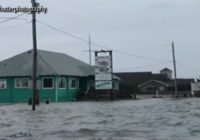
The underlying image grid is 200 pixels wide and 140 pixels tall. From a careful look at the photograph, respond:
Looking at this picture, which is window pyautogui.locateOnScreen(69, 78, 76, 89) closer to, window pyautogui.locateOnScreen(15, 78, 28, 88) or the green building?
the green building

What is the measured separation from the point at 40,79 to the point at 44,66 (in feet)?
5.76

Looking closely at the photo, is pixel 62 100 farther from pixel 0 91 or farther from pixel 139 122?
pixel 139 122

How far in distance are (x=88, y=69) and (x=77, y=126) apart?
141ft

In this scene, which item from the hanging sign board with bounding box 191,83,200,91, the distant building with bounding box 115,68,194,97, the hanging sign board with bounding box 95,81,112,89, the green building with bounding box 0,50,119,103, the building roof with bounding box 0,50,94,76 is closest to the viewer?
the green building with bounding box 0,50,119,103

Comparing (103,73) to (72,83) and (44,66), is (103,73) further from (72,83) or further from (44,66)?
(44,66)

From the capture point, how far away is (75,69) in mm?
60812

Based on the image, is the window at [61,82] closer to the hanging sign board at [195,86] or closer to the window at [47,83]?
the window at [47,83]

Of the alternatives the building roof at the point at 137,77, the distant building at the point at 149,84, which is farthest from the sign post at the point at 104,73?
the building roof at the point at 137,77

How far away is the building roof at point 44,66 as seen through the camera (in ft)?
179

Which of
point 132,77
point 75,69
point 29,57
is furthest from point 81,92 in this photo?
point 132,77

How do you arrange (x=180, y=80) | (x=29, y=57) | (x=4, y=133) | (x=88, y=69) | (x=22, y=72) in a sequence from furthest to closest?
(x=180, y=80) → (x=88, y=69) → (x=29, y=57) → (x=22, y=72) → (x=4, y=133)

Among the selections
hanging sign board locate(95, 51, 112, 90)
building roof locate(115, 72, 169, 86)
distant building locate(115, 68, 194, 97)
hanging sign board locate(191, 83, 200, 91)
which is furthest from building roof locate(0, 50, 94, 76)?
building roof locate(115, 72, 169, 86)

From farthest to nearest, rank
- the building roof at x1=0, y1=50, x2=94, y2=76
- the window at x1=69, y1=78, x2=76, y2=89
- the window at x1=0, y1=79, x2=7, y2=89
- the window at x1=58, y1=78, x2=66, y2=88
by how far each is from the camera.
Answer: the window at x1=69, y1=78, x2=76, y2=89 → the window at x1=0, y1=79, x2=7, y2=89 → the window at x1=58, y1=78, x2=66, y2=88 → the building roof at x1=0, y1=50, x2=94, y2=76

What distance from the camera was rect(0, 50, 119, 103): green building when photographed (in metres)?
54.0
